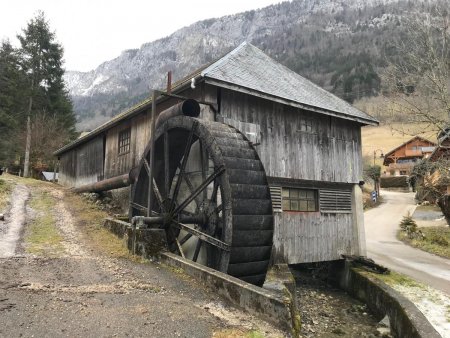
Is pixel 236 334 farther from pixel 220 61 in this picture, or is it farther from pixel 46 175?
pixel 46 175

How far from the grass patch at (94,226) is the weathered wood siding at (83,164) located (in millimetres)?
1259

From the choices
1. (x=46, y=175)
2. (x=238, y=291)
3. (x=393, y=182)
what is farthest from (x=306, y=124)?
(x=393, y=182)

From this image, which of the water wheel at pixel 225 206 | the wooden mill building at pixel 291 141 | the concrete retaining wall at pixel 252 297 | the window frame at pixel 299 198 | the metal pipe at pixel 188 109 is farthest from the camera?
the window frame at pixel 299 198

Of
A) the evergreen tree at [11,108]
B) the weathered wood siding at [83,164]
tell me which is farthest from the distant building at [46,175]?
the weathered wood siding at [83,164]

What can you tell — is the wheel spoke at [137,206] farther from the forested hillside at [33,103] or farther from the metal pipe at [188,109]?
the forested hillside at [33,103]

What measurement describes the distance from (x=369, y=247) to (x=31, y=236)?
48.3 ft

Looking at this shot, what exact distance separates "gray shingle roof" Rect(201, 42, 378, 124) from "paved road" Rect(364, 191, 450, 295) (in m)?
5.30

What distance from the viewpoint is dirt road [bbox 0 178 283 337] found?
3691 millimetres

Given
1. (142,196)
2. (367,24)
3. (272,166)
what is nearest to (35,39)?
(142,196)

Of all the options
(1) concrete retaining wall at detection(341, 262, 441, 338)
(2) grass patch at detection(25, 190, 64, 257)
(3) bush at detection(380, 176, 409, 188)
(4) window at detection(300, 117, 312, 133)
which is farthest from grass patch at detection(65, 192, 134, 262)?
(3) bush at detection(380, 176, 409, 188)

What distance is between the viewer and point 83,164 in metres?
17.4

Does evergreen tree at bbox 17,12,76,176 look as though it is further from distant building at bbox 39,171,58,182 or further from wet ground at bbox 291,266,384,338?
wet ground at bbox 291,266,384,338

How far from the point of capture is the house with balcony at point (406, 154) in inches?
1822

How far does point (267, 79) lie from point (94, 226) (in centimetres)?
642
